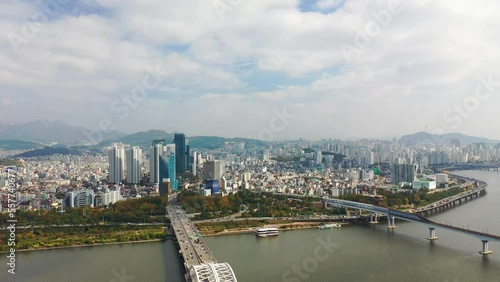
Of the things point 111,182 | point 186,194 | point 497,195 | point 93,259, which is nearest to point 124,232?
point 93,259

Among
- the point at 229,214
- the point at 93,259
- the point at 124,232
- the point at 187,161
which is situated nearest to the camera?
the point at 93,259

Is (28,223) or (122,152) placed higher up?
(122,152)

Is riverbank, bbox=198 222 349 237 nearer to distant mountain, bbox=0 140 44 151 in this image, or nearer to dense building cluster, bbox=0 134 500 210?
dense building cluster, bbox=0 134 500 210

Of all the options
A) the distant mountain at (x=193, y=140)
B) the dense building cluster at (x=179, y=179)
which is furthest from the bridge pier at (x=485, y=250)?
the distant mountain at (x=193, y=140)

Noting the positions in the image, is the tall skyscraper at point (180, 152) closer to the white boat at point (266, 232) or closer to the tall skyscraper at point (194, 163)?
the tall skyscraper at point (194, 163)

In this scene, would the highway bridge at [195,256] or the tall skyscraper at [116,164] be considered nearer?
the highway bridge at [195,256]

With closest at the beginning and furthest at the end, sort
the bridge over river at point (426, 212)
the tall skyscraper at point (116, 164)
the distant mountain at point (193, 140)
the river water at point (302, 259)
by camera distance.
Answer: the river water at point (302, 259)
the bridge over river at point (426, 212)
the tall skyscraper at point (116, 164)
the distant mountain at point (193, 140)

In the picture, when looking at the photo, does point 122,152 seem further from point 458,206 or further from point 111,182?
point 458,206
